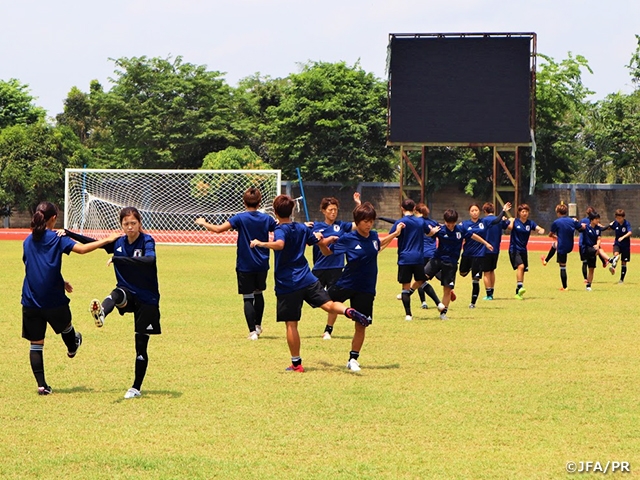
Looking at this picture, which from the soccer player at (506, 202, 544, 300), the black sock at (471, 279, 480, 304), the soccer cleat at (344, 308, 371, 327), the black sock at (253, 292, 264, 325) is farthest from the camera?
the soccer player at (506, 202, 544, 300)

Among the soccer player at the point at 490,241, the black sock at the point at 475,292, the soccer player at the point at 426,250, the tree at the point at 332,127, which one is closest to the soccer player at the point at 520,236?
the soccer player at the point at 490,241

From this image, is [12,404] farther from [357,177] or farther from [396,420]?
[357,177]

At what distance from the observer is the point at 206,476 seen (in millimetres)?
6543

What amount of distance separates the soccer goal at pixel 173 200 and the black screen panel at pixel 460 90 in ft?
20.7

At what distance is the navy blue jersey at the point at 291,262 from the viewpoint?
10344mm

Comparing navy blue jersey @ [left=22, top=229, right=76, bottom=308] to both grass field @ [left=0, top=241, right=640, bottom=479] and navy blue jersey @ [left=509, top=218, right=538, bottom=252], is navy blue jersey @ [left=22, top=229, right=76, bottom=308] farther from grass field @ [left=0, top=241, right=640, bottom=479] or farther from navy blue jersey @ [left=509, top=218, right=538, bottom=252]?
navy blue jersey @ [left=509, top=218, right=538, bottom=252]

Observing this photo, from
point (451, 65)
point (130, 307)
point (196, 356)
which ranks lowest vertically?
point (196, 356)

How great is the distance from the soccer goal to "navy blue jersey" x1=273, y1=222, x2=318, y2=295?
29371 millimetres

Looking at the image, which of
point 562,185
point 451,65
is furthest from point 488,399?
point 562,185

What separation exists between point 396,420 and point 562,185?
46.0 meters

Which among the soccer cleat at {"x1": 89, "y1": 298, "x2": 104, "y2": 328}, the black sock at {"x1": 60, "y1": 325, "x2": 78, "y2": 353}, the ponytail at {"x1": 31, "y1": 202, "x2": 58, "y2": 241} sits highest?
the ponytail at {"x1": 31, "y1": 202, "x2": 58, "y2": 241}

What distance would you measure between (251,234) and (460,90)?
101 ft

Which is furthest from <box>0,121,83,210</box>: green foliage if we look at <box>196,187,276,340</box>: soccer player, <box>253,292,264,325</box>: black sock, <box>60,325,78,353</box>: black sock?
<box>60,325,78,353</box>: black sock

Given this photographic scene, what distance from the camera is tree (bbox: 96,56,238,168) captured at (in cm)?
5778
